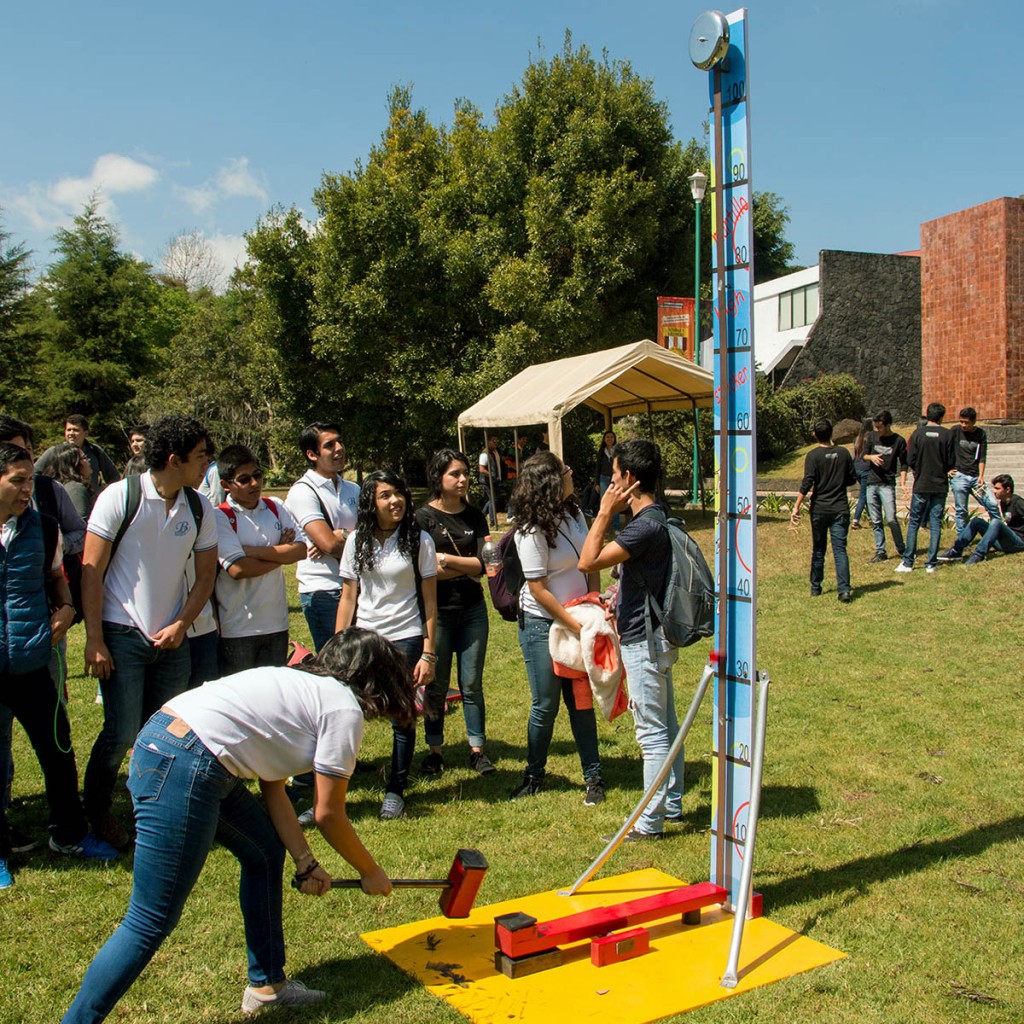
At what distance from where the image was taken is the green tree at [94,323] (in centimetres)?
4306

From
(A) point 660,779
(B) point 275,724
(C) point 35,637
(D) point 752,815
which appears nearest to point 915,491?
(A) point 660,779

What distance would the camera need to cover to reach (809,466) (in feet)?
36.6

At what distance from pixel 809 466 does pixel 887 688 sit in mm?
4117

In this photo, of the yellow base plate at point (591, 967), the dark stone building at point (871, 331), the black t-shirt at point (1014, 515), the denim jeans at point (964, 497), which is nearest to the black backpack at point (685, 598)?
the yellow base plate at point (591, 967)

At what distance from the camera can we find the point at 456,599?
19.0 feet

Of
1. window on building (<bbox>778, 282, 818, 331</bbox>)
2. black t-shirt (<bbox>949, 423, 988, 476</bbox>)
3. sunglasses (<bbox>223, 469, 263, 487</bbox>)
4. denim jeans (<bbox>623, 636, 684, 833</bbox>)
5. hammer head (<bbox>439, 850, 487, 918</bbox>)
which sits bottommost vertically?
hammer head (<bbox>439, 850, 487, 918</bbox>)

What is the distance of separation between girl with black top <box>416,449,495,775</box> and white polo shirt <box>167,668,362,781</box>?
106 inches

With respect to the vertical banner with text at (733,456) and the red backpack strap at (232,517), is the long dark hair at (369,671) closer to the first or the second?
the vertical banner with text at (733,456)

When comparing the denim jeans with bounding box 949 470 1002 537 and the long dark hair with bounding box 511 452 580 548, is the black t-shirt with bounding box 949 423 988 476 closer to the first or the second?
the denim jeans with bounding box 949 470 1002 537

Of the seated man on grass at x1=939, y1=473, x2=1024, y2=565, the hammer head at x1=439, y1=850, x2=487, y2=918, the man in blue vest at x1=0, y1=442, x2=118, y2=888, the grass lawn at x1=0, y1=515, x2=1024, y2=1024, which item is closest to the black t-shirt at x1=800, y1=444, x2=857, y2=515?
the seated man on grass at x1=939, y1=473, x2=1024, y2=565

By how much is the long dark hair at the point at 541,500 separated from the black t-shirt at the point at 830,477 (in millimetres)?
6525

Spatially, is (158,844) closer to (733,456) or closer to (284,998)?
(284,998)

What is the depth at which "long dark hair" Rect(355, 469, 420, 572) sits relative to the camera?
200 inches

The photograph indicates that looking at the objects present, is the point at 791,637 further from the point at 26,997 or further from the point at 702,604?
the point at 26,997
